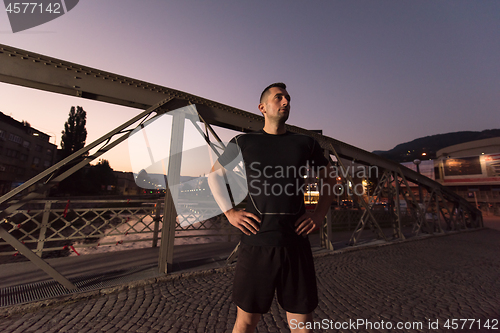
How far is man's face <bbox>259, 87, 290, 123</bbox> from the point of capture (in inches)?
62.7

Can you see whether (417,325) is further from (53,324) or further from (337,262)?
(53,324)

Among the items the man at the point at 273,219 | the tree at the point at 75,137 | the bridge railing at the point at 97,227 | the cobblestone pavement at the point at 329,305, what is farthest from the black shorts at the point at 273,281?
the tree at the point at 75,137

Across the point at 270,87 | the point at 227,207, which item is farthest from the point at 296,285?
the point at 270,87

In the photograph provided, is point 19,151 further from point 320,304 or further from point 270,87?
point 270,87

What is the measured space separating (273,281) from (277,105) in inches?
49.5

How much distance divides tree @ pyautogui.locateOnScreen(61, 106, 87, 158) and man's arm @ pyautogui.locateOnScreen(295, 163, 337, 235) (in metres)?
47.8

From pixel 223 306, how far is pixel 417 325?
9.12 feet

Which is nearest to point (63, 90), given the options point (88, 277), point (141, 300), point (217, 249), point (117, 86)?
point (117, 86)

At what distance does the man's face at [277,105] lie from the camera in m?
1.59

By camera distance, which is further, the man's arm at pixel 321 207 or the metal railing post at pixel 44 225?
the metal railing post at pixel 44 225

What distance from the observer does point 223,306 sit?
320 centimetres

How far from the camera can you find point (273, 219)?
1.42 meters

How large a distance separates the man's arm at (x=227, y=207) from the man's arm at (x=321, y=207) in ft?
1.03

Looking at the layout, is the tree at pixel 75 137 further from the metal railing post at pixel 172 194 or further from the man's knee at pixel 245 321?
the man's knee at pixel 245 321
